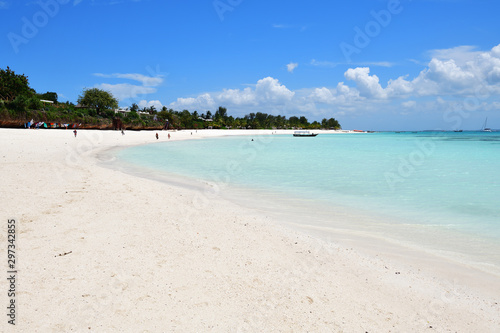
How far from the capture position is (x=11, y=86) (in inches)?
2704

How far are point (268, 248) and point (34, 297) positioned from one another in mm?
3817

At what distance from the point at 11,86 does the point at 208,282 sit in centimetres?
8937

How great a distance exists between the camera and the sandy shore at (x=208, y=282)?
3.45 metres

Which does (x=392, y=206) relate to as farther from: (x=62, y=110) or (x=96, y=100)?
(x=96, y=100)

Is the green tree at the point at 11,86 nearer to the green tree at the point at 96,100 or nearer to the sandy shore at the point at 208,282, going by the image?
the green tree at the point at 96,100

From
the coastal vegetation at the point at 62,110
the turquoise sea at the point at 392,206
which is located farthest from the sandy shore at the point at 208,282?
the coastal vegetation at the point at 62,110

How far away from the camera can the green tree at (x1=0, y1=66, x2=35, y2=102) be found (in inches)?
2650

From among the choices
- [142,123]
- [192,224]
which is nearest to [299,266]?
[192,224]

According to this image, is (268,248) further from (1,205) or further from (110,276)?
(1,205)

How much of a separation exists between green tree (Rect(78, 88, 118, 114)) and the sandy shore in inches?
4006

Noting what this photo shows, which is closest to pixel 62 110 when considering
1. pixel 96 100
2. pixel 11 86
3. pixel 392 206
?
pixel 11 86

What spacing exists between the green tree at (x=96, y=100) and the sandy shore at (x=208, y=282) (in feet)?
334

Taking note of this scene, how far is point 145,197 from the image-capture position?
Answer: 29.8ft

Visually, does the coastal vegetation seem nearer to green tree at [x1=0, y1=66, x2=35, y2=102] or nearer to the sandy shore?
green tree at [x1=0, y1=66, x2=35, y2=102]
